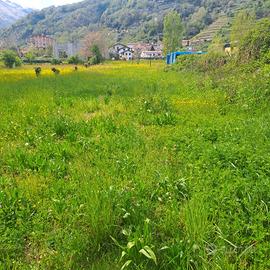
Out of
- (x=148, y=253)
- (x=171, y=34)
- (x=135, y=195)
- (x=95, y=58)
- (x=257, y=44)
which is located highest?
(x=257, y=44)

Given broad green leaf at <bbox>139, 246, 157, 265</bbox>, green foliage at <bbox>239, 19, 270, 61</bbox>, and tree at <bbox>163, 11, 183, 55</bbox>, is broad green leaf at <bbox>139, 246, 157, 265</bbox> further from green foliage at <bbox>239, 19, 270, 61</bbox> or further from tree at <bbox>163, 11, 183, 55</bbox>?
tree at <bbox>163, 11, 183, 55</bbox>

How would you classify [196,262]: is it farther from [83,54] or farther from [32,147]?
[83,54]

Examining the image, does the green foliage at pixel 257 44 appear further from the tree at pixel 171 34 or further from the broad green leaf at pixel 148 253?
the tree at pixel 171 34

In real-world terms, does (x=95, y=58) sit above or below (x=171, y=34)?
below

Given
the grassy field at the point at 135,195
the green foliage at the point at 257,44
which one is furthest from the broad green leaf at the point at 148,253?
the green foliage at the point at 257,44

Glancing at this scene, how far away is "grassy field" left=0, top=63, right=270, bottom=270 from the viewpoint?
2787mm

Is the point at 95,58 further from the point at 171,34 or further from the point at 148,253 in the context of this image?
the point at 148,253

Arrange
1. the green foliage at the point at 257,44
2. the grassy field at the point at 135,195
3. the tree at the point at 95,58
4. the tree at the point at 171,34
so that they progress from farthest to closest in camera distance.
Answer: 1. the tree at the point at 171,34
2. the tree at the point at 95,58
3. the green foliage at the point at 257,44
4. the grassy field at the point at 135,195

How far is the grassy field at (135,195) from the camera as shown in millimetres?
2787

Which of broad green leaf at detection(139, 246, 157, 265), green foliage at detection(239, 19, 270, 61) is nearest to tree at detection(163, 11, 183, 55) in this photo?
green foliage at detection(239, 19, 270, 61)

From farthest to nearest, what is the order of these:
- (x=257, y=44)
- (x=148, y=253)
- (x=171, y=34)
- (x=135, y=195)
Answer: (x=171, y=34)
(x=257, y=44)
(x=135, y=195)
(x=148, y=253)

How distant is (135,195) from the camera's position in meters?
3.80

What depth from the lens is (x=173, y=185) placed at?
4.07 m

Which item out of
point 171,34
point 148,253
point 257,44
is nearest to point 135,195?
point 148,253
